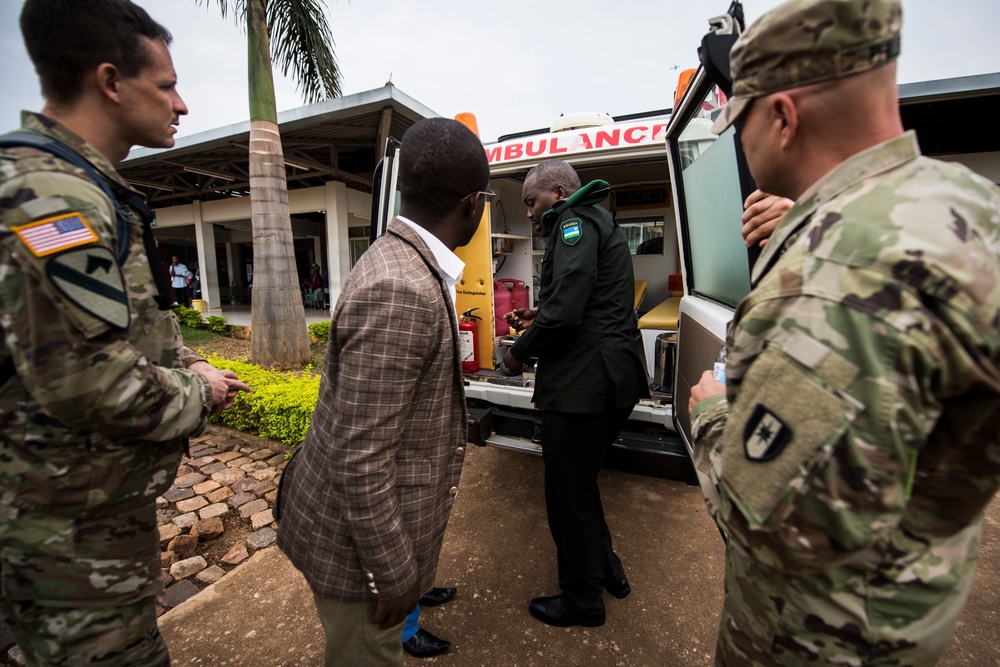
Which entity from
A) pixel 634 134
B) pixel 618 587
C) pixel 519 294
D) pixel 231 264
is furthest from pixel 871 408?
pixel 231 264

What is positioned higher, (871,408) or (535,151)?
(535,151)

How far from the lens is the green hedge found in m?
3.90

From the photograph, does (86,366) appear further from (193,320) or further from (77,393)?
(193,320)

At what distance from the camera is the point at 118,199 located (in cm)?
111

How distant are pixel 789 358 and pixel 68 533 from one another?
148cm

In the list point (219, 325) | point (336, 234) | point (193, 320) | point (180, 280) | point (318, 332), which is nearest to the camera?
Answer: point (318, 332)

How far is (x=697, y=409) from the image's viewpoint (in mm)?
1032

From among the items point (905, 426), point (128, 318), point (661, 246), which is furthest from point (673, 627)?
point (661, 246)

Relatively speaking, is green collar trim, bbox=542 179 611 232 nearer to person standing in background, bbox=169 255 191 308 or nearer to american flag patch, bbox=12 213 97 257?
american flag patch, bbox=12 213 97 257

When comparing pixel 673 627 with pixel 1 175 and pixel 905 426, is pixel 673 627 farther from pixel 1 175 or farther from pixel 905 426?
pixel 1 175

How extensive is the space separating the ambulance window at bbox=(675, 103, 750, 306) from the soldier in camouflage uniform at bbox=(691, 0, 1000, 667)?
0.88m

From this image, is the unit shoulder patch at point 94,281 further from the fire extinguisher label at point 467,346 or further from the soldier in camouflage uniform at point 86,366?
the fire extinguisher label at point 467,346

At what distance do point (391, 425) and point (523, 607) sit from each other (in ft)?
5.58

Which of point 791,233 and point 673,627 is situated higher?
point 791,233
